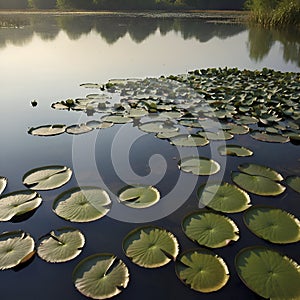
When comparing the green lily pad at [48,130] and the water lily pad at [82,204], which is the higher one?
the green lily pad at [48,130]

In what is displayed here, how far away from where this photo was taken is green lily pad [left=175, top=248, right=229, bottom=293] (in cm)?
154

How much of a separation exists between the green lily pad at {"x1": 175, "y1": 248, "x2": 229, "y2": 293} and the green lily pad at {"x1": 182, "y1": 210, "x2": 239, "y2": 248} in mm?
105

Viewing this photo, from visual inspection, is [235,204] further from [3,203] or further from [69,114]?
[69,114]

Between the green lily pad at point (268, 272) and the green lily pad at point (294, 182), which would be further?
the green lily pad at point (294, 182)

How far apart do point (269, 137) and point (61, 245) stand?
2.48 m

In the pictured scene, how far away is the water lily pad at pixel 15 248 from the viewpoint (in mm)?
1657

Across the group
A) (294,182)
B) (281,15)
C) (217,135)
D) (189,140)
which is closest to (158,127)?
(189,140)

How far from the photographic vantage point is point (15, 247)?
1753 millimetres

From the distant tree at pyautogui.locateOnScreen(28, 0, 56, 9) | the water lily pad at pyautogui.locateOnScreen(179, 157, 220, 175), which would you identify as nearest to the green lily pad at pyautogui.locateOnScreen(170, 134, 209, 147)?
the water lily pad at pyautogui.locateOnScreen(179, 157, 220, 175)

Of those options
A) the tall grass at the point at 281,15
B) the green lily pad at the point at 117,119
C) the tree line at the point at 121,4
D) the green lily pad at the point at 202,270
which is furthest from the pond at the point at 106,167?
the tree line at the point at 121,4

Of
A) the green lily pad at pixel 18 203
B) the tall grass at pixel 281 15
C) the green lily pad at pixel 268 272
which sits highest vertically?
the tall grass at pixel 281 15

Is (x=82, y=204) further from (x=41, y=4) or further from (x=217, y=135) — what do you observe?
(x=41, y=4)

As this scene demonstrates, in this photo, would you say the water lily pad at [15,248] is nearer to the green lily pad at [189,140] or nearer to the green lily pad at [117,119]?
the green lily pad at [189,140]

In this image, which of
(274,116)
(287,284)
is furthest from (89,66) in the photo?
(287,284)
